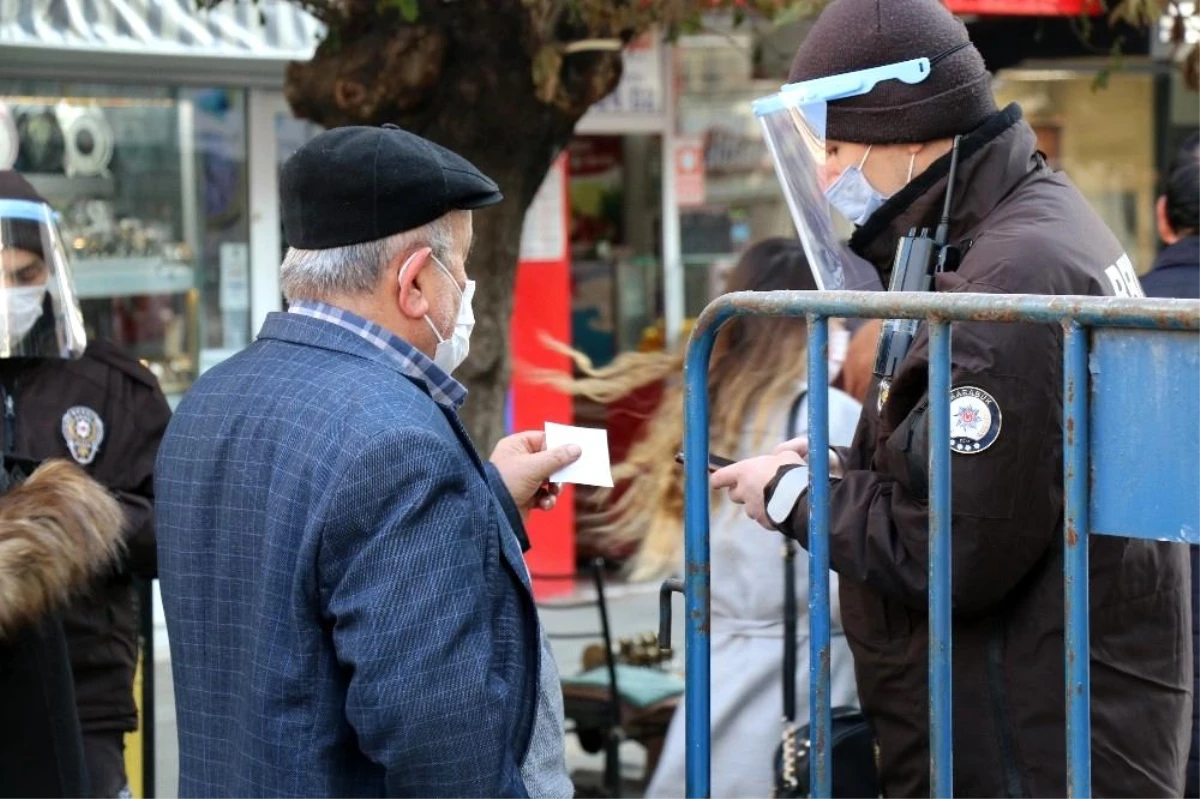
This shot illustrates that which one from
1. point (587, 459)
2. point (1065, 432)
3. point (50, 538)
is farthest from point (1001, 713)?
point (50, 538)

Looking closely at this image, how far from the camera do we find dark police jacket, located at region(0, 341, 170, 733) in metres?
3.56

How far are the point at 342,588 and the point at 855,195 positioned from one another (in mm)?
1159

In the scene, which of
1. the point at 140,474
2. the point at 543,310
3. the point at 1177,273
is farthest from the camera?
the point at 543,310

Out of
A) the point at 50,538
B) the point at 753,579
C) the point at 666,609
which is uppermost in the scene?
the point at 50,538

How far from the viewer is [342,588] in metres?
2.15

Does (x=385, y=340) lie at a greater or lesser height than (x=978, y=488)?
greater

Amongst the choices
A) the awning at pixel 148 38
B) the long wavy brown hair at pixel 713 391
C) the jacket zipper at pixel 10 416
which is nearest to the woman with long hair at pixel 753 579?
the long wavy brown hair at pixel 713 391

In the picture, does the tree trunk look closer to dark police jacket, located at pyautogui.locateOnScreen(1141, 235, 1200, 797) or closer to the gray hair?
dark police jacket, located at pyautogui.locateOnScreen(1141, 235, 1200, 797)

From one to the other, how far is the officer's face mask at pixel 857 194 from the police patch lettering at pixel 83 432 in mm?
1806

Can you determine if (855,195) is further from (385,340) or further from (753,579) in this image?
(753,579)

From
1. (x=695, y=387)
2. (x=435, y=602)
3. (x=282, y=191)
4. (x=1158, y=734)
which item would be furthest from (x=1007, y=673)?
(x=282, y=191)

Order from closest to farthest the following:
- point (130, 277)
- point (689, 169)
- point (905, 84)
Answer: point (905, 84)
point (130, 277)
point (689, 169)

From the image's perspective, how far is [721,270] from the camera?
945cm

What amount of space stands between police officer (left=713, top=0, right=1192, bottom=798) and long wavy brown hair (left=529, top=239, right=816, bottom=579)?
1.12 metres
